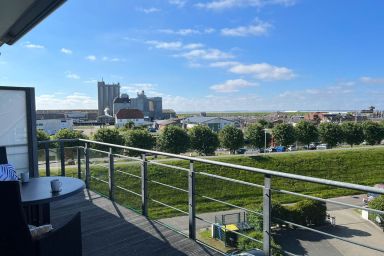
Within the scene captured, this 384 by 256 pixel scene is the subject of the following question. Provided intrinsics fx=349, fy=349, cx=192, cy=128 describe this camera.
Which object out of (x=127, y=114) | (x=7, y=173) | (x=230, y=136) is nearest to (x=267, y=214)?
(x=7, y=173)

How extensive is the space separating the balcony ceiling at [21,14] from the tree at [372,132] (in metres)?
38.7

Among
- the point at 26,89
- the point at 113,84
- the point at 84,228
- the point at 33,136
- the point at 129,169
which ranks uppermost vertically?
the point at 113,84

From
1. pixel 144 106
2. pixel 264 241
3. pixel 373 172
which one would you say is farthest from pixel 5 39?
pixel 144 106

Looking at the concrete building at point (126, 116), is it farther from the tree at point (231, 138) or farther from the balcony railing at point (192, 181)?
the balcony railing at point (192, 181)

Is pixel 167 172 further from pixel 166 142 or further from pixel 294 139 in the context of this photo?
pixel 294 139

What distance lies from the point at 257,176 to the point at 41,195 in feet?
67.9

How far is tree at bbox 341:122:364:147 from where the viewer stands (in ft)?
117

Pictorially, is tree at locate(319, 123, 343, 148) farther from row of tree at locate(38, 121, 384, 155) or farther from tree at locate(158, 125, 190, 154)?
tree at locate(158, 125, 190, 154)

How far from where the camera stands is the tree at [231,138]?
1224 inches

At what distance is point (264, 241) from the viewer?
8.59 feet

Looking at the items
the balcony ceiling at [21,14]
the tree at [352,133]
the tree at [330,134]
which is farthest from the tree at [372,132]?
the balcony ceiling at [21,14]

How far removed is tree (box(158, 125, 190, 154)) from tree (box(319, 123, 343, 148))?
14741 millimetres

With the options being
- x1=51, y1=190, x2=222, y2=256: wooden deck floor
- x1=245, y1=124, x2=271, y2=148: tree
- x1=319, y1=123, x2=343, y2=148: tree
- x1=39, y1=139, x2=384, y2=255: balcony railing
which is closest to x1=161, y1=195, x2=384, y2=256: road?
x1=39, y1=139, x2=384, y2=255: balcony railing

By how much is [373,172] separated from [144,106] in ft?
307
